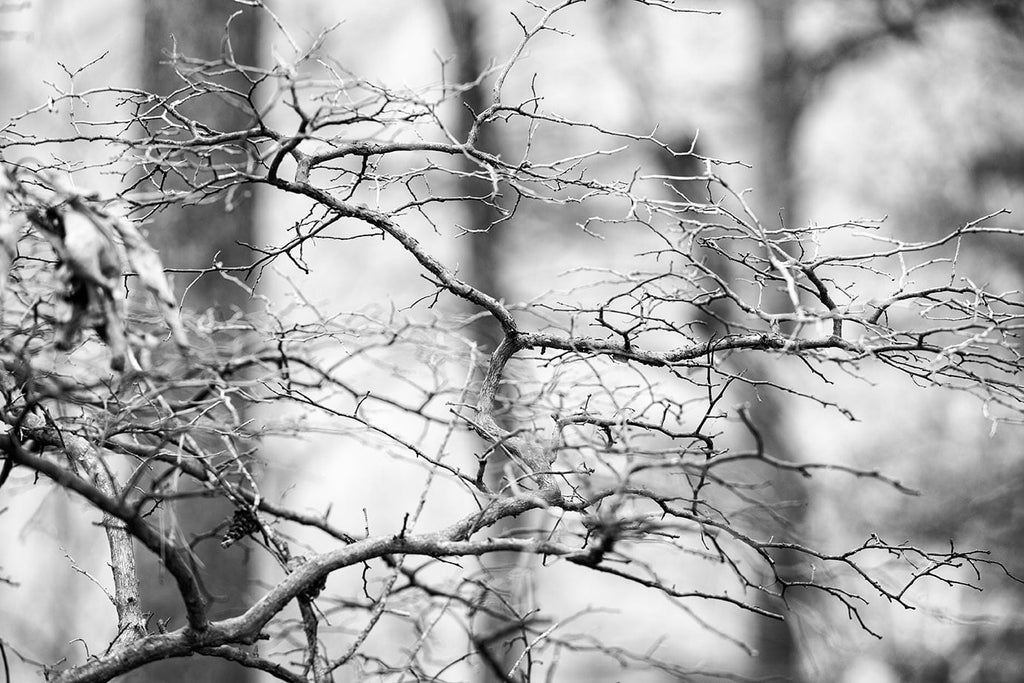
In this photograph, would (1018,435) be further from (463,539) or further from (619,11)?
(463,539)

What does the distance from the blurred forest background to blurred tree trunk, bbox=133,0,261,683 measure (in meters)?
1.43

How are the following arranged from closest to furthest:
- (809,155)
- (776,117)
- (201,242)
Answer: (201,242), (776,117), (809,155)

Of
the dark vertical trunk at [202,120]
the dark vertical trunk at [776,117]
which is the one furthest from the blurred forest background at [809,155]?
the dark vertical trunk at [202,120]

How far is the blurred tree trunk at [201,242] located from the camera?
4.39m

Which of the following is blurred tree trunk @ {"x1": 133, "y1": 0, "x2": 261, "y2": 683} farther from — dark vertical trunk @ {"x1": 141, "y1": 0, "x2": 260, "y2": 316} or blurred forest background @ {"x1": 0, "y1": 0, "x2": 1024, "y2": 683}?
blurred forest background @ {"x1": 0, "y1": 0, "x2": 1024, "y2": 683}

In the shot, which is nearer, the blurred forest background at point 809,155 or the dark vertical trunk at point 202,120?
the dark vertical trunk at point 202,120

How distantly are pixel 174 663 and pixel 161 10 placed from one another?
3008 millimetres

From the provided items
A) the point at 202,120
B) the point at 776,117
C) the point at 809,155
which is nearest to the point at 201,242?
the point at 202,120

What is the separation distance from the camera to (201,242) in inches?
176

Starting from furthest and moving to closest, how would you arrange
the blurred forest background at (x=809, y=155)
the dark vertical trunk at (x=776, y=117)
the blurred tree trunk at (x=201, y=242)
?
the dark vertical trunk at (x=776, y=117)
the blurred forest background at (x=809, y=155)
the blurred tree trunk at (x=201, y=242)

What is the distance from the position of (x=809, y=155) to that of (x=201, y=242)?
Result: 5.50 m

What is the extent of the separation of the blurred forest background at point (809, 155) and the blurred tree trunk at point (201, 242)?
1.43 meters

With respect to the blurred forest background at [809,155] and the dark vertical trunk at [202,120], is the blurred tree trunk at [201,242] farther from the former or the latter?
the blurred forest background at [809,155]

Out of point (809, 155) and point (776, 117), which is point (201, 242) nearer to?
point (776, 117)
